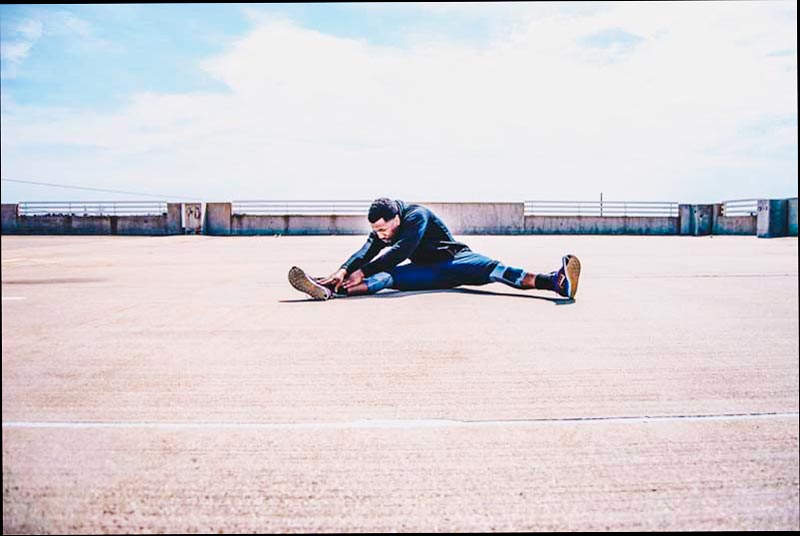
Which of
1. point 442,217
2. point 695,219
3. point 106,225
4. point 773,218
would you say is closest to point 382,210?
point 442,217

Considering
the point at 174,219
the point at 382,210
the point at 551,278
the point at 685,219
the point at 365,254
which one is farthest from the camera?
the point at 685,219

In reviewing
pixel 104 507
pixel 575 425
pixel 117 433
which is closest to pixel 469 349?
pixel 575 425

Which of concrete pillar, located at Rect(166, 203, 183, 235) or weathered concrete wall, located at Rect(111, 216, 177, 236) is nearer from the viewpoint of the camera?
concrete pillar, located at Rect(166, 203, 183, 235)

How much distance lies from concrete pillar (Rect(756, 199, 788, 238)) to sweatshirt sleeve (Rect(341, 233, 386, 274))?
25.2m

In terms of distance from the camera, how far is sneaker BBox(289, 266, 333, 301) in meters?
7.53

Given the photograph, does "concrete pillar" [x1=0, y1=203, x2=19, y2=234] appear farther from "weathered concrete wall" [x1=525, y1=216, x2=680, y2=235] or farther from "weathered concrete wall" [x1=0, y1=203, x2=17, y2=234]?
"weathered concrete wall" [x1=525, y1=216, x2=680, y2=235]

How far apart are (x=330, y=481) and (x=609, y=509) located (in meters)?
1.08

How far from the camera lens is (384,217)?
7445 mm

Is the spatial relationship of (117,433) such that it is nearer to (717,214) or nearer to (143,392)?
(143,392)

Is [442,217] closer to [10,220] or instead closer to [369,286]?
[10,220]

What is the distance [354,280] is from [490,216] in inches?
1023

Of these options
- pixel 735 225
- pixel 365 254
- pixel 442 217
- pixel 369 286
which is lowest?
pixel 369 286

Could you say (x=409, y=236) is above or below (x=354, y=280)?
above

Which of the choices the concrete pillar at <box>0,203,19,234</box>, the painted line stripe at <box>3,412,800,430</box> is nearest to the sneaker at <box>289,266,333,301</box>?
the painted line stripe at <box>3,412,800,430</box>
